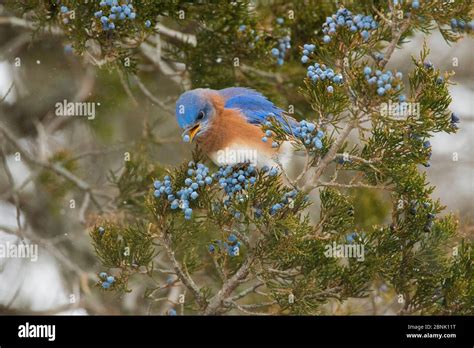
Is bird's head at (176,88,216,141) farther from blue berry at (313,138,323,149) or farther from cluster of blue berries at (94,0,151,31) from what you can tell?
blue berry at (313,138,323,149)

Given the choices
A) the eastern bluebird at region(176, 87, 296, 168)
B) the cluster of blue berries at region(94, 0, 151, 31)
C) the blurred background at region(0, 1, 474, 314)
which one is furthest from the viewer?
the blurred background at region(0, 1, 474, 314)

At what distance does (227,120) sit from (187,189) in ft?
3.08

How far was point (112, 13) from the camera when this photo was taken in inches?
118

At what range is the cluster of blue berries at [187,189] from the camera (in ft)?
8.97

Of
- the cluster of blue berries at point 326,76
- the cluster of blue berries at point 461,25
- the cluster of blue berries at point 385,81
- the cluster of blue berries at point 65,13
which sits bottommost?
the cluster of blue berries at point 385,81

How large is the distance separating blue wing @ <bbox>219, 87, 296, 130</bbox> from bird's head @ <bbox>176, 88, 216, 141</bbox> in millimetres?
121

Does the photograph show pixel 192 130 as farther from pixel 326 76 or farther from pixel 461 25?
pixel 461 25

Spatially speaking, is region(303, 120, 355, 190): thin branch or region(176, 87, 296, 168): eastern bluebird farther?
region(176, 87, 296, 168): eastern bluebird

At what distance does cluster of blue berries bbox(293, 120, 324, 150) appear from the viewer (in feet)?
8.32

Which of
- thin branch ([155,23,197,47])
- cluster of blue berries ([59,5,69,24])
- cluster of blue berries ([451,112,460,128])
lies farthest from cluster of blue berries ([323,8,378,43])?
thin branch ([155,23,197,47])

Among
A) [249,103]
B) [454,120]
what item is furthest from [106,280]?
[454,120]

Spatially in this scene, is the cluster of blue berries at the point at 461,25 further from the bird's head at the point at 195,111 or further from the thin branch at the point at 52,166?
the thin branch at the point at 52,166

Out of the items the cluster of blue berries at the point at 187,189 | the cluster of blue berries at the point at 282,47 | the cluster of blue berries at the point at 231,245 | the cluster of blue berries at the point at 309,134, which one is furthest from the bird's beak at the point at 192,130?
the cluster of blue berries at the point at 309,134
